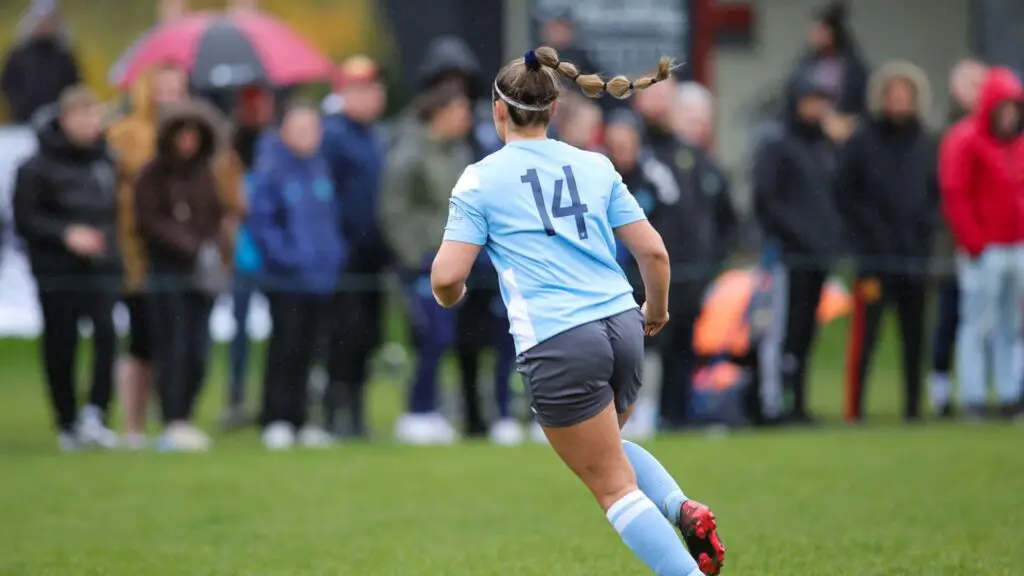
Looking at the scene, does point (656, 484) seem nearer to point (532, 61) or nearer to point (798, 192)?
point (532, 61)

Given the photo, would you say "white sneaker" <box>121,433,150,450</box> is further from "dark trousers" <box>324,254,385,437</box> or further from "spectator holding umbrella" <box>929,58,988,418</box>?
"spectator holding umbrella" <box>929,58,988,418</box>

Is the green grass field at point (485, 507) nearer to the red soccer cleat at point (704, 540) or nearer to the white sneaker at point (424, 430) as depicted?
the white sneaker at point (424, 430)

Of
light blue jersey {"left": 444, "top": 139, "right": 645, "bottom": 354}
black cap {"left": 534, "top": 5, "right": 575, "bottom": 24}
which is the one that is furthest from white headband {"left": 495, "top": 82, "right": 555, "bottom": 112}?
black cap {"left": 534, "top": 5, "right": 575, "bottom": 24}

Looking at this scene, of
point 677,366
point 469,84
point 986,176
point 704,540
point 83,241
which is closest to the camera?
point 704,540

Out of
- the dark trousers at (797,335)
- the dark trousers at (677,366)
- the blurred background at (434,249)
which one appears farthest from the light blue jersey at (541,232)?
the dark trousers at (797,335)

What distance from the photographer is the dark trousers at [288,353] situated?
12805mm

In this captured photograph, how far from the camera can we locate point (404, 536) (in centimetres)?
865

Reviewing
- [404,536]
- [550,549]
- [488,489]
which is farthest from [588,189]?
[488,489]

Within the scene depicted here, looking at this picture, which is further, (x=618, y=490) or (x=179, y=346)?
(x=179, y=346)

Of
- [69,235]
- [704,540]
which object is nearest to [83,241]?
[69,235]

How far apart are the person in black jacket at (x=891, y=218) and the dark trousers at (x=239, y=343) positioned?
462cm

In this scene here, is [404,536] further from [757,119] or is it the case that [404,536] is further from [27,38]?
[757,119]

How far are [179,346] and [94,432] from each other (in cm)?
97

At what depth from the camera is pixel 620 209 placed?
20.2ft
